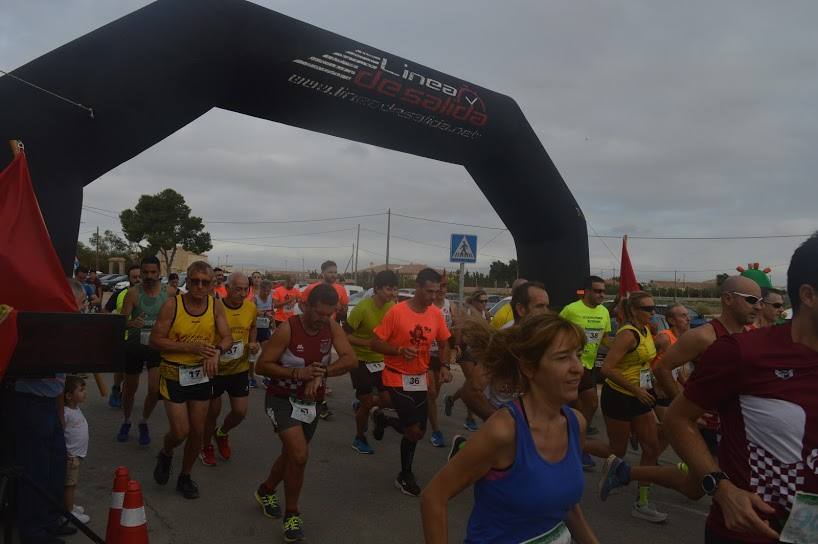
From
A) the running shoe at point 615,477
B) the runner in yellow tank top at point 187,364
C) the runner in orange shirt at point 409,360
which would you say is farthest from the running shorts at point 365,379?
the running shoe at point 615,477

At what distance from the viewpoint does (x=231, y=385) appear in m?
5.55

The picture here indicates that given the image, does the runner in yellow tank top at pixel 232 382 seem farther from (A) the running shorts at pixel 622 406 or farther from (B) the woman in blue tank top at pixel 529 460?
(B) the woman in blue tank top at pixel 529 460

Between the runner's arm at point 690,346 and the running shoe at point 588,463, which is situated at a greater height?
the runner's arm at point 690,346

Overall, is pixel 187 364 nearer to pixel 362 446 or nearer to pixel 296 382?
pixel 296 382

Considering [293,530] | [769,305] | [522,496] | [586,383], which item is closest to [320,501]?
[293,530]

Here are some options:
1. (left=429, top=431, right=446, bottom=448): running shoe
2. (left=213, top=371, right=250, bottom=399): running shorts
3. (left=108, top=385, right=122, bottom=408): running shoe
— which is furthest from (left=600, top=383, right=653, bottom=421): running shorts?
(left=108, top=385, right=122, bottom=408): running shoe

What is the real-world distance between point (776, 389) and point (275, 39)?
592 cm

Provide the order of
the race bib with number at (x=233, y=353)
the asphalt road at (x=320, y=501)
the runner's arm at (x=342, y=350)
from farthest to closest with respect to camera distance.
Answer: the race bib with number at (x=233, y=353) → the runner's arm at (x=342, y=350) → the asphalt road at (x=320, y=501)

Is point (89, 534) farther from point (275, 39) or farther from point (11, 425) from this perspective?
point (275, 39)

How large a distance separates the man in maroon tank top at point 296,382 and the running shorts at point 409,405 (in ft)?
2.98

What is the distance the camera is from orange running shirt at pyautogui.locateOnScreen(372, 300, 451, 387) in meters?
5.25

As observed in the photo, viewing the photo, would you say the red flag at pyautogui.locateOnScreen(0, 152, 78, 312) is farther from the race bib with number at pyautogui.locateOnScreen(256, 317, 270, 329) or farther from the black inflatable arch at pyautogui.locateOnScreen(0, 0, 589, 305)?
the race bib with number at pyautogui.locateOnScreen(256, 317, 270, 329)

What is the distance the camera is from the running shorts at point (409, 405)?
5.18 meters

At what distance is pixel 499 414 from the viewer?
2.09 metres
